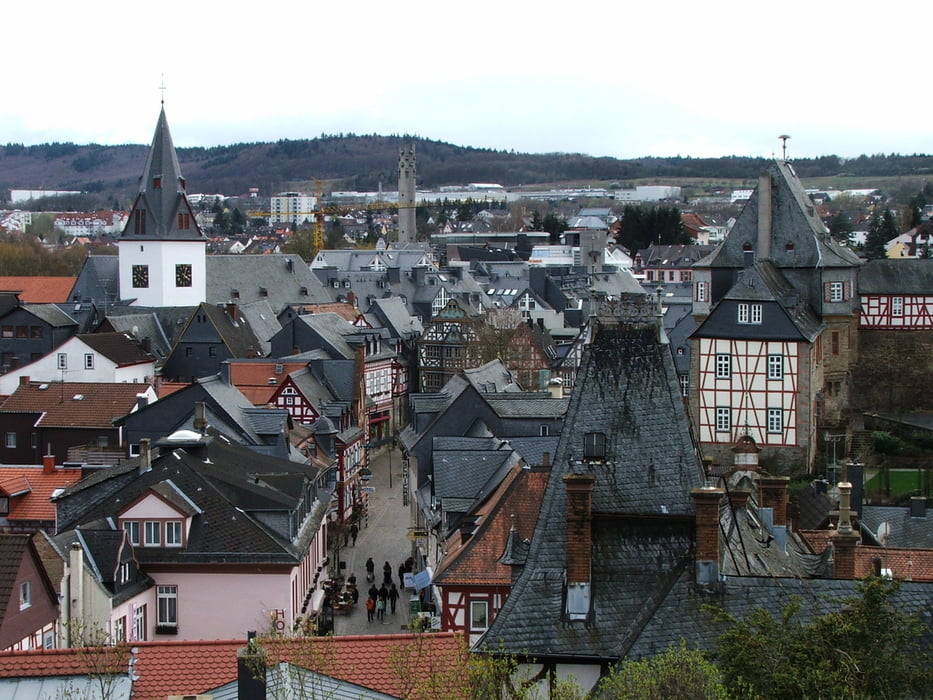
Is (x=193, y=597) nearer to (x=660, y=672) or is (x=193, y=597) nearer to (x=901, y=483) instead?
(x=660, y=672)

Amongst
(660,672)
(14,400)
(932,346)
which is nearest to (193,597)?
(660,672)

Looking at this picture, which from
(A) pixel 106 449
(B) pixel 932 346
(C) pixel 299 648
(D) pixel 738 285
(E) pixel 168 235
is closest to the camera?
(C) pixel 299 648

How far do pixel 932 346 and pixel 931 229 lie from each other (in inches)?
1788

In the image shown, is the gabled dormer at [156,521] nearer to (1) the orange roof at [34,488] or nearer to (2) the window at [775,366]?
(1) the orange roof at [34,488]

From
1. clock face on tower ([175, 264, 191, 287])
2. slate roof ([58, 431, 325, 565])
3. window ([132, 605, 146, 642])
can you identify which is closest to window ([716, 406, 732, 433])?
slate roof ([58, 431, 325, 565])

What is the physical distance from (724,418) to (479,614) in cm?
2878

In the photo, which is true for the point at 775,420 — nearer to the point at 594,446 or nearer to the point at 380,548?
the point at 380,548

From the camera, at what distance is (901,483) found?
51469mm

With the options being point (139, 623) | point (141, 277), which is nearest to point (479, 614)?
point (139, 623)

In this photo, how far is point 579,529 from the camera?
16.6 metres

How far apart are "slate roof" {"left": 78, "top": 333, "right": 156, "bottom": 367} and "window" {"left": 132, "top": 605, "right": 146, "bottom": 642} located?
35.6 meters

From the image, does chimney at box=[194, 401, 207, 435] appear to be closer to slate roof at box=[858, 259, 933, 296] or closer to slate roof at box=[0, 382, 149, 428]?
slate roof at box=[0, 382, 149, 428]

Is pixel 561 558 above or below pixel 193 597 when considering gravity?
above

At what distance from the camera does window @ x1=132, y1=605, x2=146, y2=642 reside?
30000 millimetres
